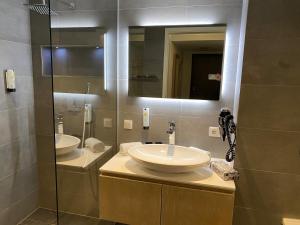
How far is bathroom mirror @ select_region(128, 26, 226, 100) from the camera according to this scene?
1.85 meters

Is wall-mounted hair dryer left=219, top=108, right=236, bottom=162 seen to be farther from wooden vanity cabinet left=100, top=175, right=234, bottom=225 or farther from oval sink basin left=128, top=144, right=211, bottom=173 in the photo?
wooden vanity cabinet left=100, top=175, right=234, bottom=225

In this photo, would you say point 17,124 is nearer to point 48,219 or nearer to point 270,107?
point 48,219

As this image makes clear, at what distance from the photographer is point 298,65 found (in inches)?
56.0

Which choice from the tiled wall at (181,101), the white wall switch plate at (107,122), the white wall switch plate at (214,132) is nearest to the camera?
the tiled wall at (181,101)

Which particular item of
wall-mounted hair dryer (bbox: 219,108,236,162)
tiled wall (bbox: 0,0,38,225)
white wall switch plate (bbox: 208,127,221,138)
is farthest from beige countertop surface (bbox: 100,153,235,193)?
tiled wall (bbox: 0,0,38,225)

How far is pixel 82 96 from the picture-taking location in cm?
175

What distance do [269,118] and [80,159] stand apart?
1.40 metres

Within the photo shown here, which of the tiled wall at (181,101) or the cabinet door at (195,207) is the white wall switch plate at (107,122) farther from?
the cabinet door at (195,207)

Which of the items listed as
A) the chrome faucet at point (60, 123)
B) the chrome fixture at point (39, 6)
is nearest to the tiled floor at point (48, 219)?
the chrome faucet at point (60, 123)

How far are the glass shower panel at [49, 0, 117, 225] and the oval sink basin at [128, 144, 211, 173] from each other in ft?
1.34

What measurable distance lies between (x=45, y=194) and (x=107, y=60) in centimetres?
147

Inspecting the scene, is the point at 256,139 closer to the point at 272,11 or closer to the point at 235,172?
the point at 235,172

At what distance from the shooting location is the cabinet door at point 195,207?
1476 mm

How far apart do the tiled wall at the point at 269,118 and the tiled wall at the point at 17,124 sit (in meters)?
1.87
